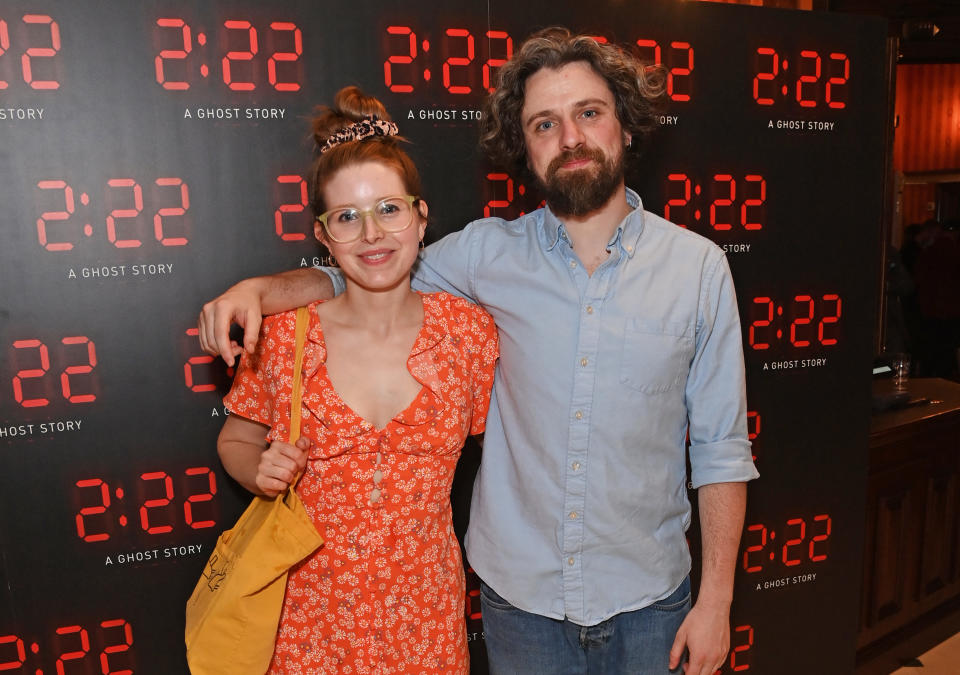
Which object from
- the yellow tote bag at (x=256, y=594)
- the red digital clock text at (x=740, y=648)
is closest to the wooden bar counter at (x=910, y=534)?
the red digital clock text at (x=740, y=648)

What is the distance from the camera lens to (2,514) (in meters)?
1.64

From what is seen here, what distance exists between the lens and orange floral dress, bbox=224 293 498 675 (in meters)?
1.39

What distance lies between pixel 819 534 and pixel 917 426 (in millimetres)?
695

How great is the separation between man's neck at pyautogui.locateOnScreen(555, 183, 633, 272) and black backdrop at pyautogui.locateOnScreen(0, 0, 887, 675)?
0.44 meters

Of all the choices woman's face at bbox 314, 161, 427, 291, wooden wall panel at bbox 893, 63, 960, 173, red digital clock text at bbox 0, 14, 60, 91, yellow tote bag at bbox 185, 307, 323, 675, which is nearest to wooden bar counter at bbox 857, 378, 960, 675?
A: woman's face at bbox 314, 161, 427, 291

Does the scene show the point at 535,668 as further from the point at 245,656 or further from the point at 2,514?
the point at 2,514

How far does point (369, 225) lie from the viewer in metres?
1.35

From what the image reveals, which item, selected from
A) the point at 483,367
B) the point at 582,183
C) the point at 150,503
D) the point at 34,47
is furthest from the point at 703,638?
the point at 34,47

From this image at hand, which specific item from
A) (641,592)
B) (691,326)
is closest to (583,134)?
(691,326)

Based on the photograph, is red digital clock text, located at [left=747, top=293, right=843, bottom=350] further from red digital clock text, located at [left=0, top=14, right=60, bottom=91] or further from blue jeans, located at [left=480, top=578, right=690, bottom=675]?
red digital clock text, located at [left=0, top=14, right=60, bottom=91]

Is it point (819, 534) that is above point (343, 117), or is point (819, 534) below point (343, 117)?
below

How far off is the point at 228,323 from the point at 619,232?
753 mm

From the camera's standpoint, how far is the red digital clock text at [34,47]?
1.51 meters

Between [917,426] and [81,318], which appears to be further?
Result: [917,426]
